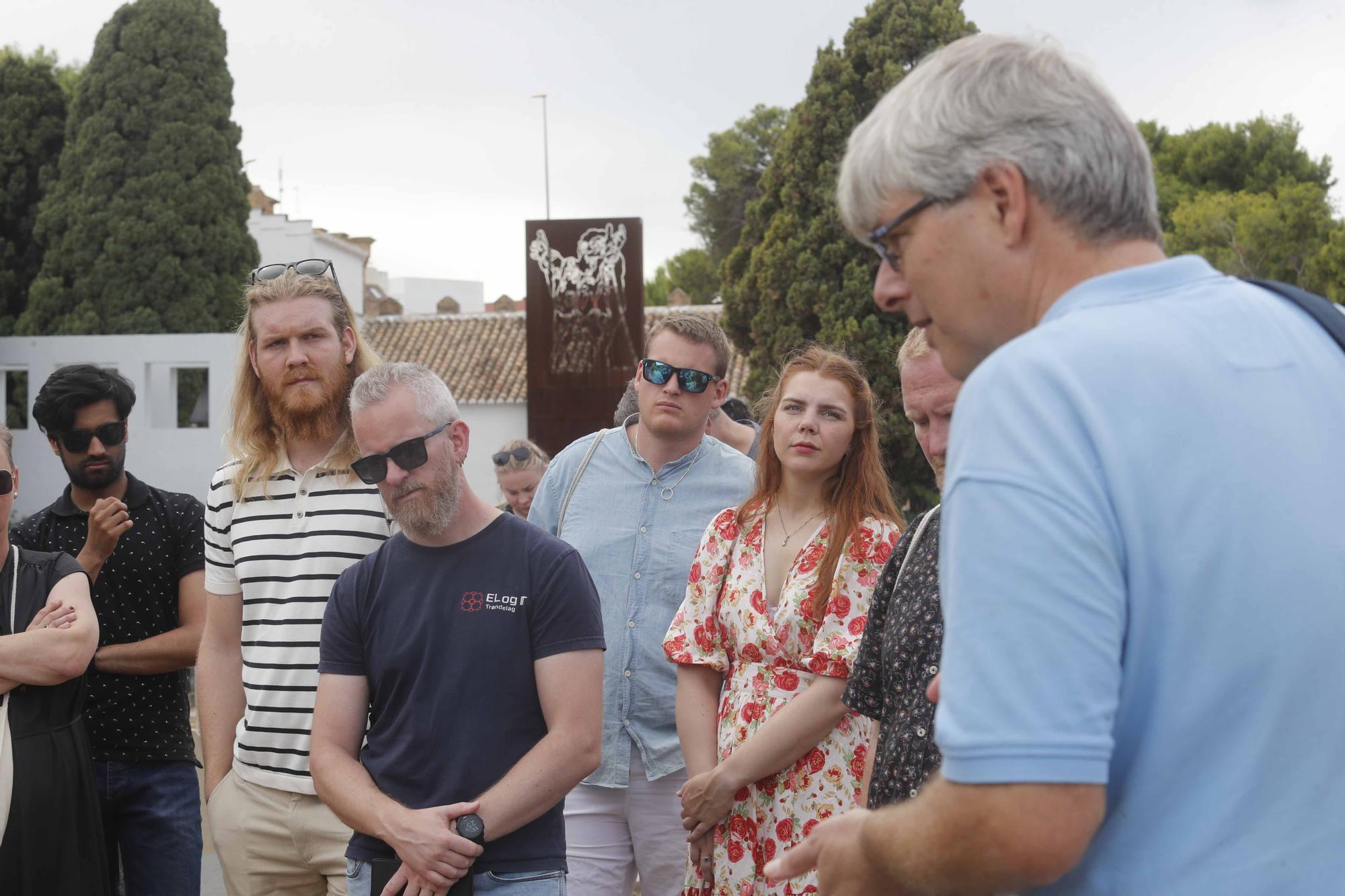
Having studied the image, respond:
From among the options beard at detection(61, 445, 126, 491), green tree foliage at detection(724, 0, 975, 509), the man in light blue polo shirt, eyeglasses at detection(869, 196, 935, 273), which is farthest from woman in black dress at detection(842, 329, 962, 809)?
green tree foliage at detection(724, 0, 975, 509)

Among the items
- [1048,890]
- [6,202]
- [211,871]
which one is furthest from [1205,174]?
[1048,890]

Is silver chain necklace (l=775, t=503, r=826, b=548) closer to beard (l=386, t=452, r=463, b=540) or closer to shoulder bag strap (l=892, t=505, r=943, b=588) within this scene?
shoulder bag strap (l=892, t=505, r=943, b=588)

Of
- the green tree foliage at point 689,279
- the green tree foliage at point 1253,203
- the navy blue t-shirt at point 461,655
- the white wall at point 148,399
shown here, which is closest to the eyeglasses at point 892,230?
the navy blue t-shirt at point 461,655

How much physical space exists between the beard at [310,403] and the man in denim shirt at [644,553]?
98 cm

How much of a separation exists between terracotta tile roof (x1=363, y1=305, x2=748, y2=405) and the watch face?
100ft

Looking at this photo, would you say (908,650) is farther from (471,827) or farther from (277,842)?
(277,842)

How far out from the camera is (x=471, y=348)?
3694 centimetres

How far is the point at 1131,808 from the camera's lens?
118 cm

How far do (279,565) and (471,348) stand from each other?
112 ft

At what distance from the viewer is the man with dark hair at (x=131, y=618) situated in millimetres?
3768

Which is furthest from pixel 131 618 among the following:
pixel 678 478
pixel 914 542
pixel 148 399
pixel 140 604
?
pixel 148 399

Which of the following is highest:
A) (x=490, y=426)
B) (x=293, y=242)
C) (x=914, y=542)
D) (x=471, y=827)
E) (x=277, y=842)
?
(x=293, y=242)

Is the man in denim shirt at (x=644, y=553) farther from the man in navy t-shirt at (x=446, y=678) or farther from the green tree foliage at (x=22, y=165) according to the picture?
the green tree foliage at (x=22, y=165)

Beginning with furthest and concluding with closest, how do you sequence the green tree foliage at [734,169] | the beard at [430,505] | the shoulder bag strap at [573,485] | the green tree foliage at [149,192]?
the green tree foliage at [734,169]
the green tree foliage at [149,192]
the shoulder bag strap at [573,485]
the beard at [430,505]
